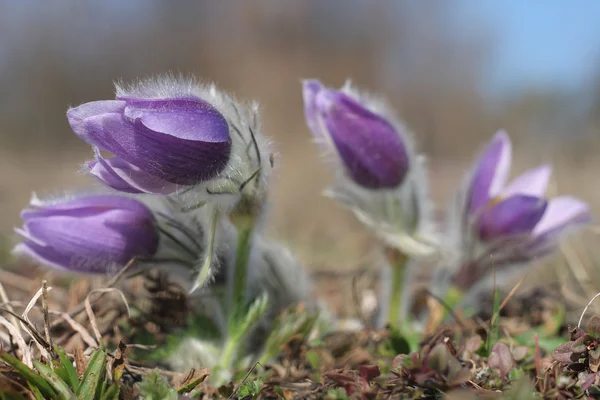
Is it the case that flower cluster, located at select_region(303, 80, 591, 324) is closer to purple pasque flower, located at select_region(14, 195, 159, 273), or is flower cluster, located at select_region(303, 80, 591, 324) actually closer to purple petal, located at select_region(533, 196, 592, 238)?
A: purple petal, located at select_region(533, 196, 592, 238)

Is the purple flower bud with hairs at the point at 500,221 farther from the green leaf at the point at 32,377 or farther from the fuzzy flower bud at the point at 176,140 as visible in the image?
the green leaf at the point at 32,377

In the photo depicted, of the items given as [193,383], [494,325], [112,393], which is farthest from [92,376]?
[494,325]

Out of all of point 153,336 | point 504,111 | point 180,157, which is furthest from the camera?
point 504,111

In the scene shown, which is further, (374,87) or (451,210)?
(374,87)

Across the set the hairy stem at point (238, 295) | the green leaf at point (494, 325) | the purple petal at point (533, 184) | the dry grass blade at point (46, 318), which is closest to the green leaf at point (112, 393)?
the dry grass blade at point (46, 318)

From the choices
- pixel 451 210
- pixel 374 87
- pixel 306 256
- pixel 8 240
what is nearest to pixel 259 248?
pixel 451 210

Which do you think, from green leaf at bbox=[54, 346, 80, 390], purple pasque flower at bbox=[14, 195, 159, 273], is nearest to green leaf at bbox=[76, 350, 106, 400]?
green leaf at bbox=[54, 346, 80, 390]

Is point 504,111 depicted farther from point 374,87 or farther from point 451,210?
point 451,210
